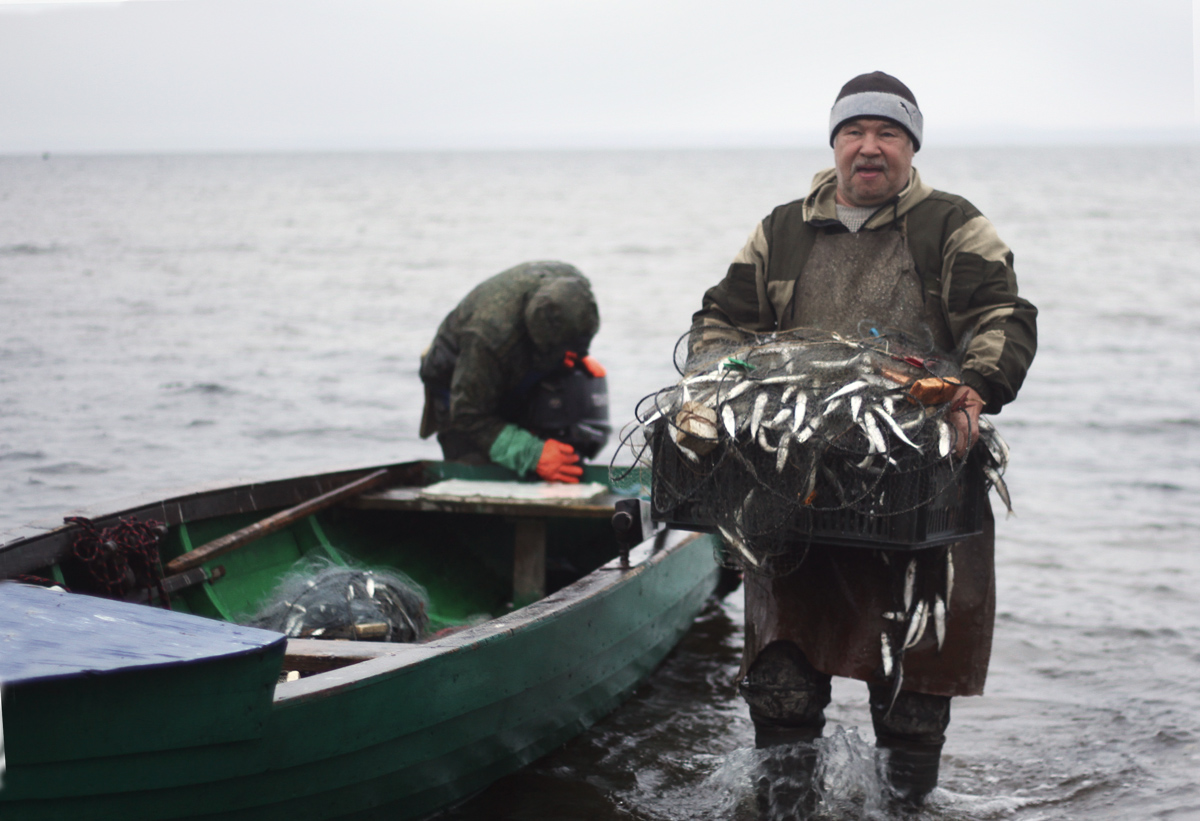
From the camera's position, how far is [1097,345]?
64.6 feet

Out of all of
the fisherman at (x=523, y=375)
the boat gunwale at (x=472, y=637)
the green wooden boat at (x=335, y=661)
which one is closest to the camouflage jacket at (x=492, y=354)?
the fisherman at (x=523, y=375)

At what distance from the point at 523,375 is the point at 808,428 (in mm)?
3201

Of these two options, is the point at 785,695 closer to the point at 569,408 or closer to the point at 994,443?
the point at 994,443

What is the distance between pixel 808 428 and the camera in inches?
130

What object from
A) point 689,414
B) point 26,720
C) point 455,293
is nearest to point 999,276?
point 689,414

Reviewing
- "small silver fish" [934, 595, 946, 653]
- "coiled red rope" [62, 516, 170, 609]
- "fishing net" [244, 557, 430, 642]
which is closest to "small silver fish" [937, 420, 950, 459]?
"small silver fish" [934, 595, 946, 653]

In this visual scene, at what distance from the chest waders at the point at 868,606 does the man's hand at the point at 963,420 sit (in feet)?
1.16

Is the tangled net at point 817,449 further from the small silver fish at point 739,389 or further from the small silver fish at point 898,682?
the small silver fish at point 898,682

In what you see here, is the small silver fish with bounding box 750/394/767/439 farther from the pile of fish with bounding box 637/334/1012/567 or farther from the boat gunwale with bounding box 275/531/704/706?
the boat gunwale with bounding box 275/531/704/706

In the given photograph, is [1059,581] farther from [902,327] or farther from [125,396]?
[125,396]

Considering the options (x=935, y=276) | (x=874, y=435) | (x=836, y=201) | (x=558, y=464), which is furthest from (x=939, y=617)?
(x=558, y=464)

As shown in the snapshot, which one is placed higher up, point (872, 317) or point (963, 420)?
point (872, 317)

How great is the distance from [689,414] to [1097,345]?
1812 centimetres

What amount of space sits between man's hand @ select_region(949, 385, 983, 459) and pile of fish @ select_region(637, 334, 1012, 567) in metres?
0.02
